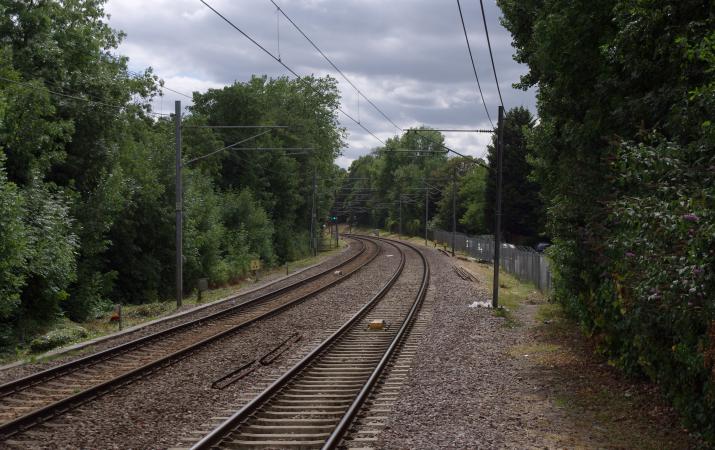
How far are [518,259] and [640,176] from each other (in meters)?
32.9

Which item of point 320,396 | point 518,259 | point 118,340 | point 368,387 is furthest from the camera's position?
point 518,259

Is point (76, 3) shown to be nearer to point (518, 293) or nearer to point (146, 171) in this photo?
point (146, 171)

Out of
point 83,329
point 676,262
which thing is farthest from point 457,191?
point 676,262

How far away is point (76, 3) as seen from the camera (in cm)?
2928

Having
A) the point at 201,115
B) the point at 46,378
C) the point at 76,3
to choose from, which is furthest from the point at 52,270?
the point at 201,115

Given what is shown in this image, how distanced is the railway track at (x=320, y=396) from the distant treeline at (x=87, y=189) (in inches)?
339

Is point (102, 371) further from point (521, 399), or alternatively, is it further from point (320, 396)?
point (521, 399)

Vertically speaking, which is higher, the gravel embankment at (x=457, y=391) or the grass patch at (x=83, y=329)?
the gravel embankment at (x=457, y=391)

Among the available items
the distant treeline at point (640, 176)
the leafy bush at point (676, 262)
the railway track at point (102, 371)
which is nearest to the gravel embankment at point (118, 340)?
the railway track at point (102, 371)

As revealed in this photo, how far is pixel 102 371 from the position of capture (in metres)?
14.1

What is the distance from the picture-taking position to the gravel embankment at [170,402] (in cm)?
961

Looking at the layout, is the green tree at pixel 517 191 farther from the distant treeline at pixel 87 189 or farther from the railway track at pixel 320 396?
the railway track at pixel 320 396

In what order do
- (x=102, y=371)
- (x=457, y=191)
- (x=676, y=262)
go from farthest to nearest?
(x=457, y=191), (x=102, y=371), (x=676, y=262)

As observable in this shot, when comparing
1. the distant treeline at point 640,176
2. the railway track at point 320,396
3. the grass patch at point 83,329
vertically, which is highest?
the distant treeline at point 640,176
